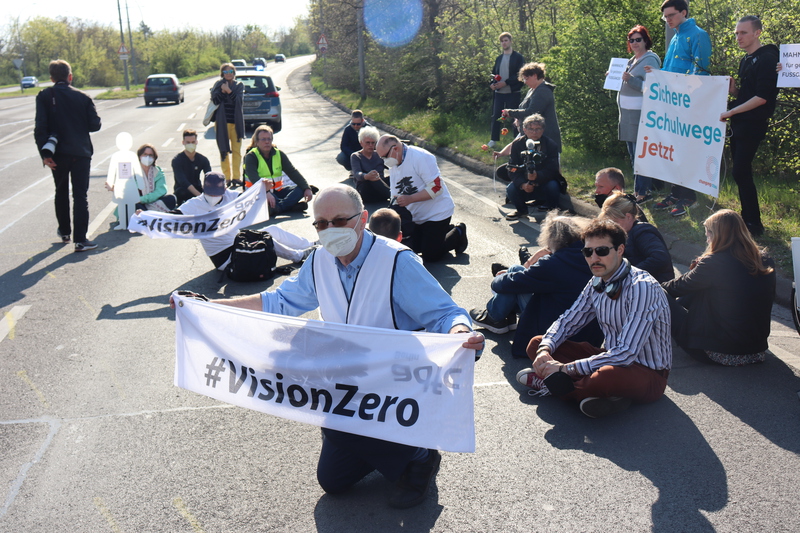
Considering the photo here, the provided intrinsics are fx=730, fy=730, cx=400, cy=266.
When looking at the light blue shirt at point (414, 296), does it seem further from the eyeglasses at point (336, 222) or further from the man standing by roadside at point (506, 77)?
the man standing by roadside at point (506, 77)

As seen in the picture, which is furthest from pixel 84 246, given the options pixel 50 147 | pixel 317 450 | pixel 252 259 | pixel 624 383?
pixel 624 383

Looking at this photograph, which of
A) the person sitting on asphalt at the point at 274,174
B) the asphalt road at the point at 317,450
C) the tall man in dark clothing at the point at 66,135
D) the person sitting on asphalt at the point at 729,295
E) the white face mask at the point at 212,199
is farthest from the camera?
the person sitting on asphalt at the point at 274,174

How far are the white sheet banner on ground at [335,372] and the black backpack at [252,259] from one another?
356 cm

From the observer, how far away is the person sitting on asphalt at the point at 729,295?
16.3 ft

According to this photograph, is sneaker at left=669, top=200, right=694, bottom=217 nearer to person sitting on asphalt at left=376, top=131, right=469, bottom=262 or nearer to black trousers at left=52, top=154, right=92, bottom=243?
person sitting on asphalt at left=376, top=131, right=469, bottom=262

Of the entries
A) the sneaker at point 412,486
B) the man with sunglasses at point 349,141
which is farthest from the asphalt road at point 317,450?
the man with sunglasses at point 349,141

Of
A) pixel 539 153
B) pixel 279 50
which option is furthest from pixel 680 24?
pixel 279 50

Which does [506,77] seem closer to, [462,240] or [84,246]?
[462,240]

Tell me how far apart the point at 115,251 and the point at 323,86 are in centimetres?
4086

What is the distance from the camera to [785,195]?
8.71 meters

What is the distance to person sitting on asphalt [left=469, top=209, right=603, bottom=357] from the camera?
528cm

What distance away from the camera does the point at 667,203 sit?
30.5 ft

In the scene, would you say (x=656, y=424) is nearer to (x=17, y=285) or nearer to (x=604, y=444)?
(x=604, y=444)

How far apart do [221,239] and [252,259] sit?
2.00 feet
